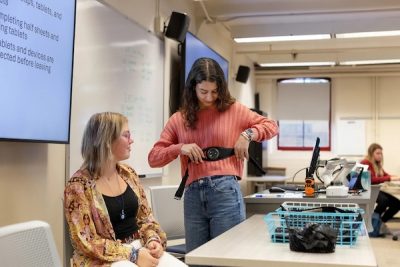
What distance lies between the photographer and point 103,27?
312cm

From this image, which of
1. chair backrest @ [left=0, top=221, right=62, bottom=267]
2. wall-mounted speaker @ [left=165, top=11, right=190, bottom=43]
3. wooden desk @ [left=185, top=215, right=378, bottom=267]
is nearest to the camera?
wooden desk @ [left=185, top=215, right=378, bottom=267]

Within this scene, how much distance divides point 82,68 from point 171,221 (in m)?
1.13

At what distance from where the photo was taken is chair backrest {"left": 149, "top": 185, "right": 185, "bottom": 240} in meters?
3.20

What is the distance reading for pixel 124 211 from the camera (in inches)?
82.7

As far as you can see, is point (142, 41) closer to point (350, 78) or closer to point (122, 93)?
point (122, 93)

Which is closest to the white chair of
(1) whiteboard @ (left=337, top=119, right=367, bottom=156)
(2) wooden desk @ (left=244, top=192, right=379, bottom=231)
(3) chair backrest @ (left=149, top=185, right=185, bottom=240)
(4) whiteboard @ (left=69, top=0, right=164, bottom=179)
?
(3) chair backrest @ (left=149, top=185, right=185, bottom=240)

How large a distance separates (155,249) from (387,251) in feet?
14.0

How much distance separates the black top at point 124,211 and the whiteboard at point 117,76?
2.31ft

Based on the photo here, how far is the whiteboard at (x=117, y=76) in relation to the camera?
2848mm

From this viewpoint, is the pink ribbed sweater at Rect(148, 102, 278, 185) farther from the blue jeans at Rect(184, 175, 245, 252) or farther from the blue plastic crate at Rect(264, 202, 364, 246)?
the blue plastic crate at Rect(264, 202, 364, 246)

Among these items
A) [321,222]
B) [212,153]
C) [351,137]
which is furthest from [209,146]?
[351,137]

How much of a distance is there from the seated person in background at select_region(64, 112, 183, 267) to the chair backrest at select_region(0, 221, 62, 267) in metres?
0.15

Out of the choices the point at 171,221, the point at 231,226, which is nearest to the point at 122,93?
the point at 171,221

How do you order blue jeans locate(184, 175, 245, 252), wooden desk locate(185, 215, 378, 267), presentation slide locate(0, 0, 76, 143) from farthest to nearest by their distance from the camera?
1. blue jeans locate(184, 175, 245, 252)
2. presentation slide locate(0, 0, 76, 143)
3. wooden desk locate(185, 215, 378, 267)
